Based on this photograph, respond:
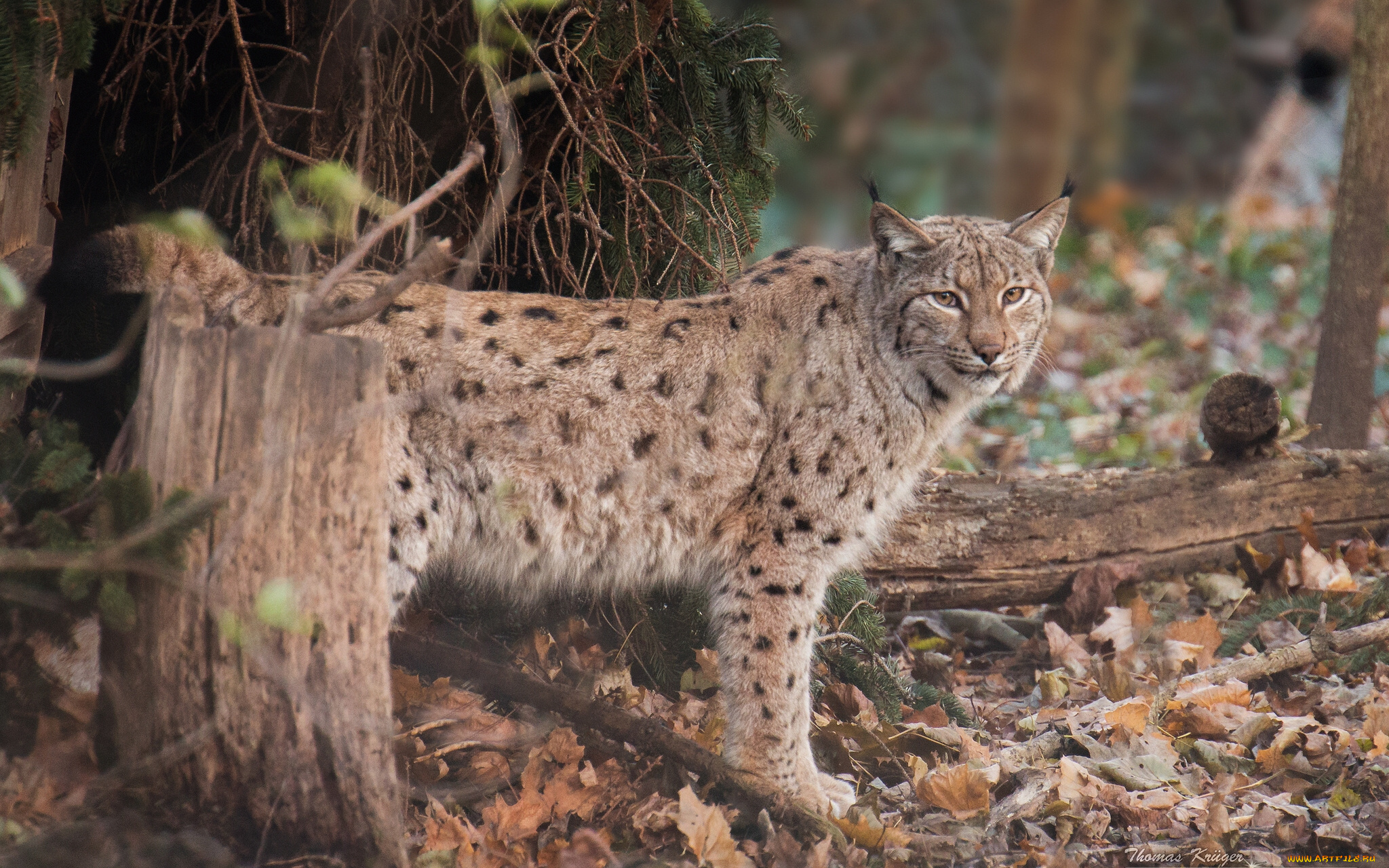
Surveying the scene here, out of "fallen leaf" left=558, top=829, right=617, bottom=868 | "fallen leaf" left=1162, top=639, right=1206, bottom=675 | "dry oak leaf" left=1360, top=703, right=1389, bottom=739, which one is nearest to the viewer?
"fallen leaf" left=558, top=829, right=617, bottom=868

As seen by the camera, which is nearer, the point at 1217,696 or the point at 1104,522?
the point at 1217,696

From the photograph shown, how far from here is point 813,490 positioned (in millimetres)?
4266

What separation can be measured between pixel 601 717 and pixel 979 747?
1.39 meters

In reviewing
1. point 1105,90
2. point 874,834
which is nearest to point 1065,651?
point 874,834

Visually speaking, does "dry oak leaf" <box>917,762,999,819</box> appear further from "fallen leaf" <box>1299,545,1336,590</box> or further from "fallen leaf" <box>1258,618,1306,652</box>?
"fallen leaf" <box>1299,545,1336,590</box>

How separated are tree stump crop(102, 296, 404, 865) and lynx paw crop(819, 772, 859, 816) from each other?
1.66m

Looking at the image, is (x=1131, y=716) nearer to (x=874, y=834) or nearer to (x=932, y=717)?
(x=932, y=717)

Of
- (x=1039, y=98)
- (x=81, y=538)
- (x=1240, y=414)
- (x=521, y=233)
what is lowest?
(x=81, y=538)

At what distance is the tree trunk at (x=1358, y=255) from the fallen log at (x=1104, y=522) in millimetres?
656

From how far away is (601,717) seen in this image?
3.96 meters

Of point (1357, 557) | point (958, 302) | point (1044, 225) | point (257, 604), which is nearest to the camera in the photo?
point (257, 604)

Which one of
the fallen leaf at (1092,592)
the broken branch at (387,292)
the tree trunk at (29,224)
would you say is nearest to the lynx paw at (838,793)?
the fallen leaf at (1092,592)

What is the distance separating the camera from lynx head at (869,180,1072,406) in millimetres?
4332

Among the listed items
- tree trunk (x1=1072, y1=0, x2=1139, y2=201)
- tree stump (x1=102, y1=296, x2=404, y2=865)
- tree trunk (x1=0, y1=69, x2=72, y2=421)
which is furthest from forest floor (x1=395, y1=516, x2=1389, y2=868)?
tree trunk (x1=1072, y1=0, x2=1139, y2=201)
